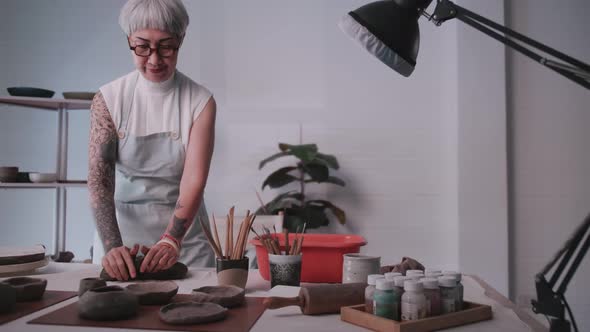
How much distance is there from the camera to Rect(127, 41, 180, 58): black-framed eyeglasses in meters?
1.75

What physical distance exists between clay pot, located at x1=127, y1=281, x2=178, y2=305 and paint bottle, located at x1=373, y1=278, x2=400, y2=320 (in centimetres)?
47

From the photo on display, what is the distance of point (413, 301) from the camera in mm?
931

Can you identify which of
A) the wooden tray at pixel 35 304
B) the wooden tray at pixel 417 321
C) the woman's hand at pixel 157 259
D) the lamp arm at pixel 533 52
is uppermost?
the lamp arm at pixel 533 52

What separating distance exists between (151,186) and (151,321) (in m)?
1.07

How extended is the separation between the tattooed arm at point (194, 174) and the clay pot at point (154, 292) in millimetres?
313

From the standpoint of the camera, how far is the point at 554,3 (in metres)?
3.29

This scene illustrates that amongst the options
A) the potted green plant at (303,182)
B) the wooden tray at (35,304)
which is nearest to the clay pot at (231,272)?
the wooden tray at (35,304)

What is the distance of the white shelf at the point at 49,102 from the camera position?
324cm

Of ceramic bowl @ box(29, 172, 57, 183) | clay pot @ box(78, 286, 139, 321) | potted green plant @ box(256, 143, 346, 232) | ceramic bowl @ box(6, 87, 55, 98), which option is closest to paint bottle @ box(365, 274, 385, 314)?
clay pot @ box(78, 286, 139, 321)

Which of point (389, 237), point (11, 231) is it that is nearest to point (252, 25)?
point (389, 237)

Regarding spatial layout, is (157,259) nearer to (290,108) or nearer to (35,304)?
(35,304)

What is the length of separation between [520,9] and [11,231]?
3982mm

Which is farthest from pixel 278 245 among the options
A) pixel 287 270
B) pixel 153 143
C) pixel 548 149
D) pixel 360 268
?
pixel 548 149

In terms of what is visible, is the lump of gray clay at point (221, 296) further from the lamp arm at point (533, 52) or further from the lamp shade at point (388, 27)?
the lamp arm at point (533, 52)
